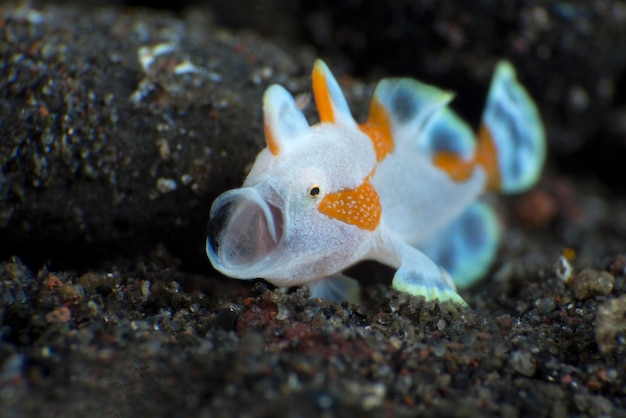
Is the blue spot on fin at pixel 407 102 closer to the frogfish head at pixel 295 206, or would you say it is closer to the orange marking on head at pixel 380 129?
the orange marking on head at pixel 380 129

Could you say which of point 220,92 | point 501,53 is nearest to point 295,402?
point 220,92

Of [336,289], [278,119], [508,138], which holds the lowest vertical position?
[336,289]

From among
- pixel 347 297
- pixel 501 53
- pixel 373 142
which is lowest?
pixel 347 297

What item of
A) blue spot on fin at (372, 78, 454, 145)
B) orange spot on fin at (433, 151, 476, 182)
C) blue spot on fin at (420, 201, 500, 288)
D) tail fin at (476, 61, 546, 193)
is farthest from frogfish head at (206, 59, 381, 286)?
tail fin at (476, 61, 546, 193)

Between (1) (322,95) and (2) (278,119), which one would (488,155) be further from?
(2) (278,119)

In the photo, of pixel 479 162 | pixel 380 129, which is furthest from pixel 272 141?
pixel 479 162

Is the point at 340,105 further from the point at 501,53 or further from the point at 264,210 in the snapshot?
the point at 501,53
